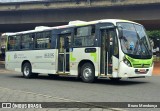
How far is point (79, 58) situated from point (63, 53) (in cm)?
152

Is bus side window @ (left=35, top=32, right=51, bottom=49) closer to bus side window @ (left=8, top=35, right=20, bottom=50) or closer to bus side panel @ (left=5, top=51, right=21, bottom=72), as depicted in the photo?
bus side window @ (left=8, top=35, right=20, bottom=50)

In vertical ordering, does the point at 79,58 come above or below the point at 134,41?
below

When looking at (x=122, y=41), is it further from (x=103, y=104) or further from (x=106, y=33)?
(x=103, y=104)

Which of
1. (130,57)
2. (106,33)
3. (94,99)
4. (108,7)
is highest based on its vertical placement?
(108,7)

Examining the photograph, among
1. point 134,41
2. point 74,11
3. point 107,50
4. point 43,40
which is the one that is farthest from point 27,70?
point 74,11

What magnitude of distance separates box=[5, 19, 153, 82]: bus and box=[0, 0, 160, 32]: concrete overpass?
52.4ft

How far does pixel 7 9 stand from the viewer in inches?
1566

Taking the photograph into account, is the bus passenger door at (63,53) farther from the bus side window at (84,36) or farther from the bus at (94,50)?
the bus side window at (84,36)

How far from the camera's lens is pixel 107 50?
52.5 feet

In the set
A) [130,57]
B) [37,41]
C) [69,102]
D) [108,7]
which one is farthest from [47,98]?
[108,7]

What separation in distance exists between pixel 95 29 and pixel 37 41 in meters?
5.39

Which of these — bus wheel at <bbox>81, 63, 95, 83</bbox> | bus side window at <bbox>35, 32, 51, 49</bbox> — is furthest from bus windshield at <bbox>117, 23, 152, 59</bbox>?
bus side window at <bbox>35, 32, 51, 49</bbox>

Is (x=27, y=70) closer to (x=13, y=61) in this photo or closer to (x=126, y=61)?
(x=13, y=61)

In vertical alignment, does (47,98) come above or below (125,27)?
below
